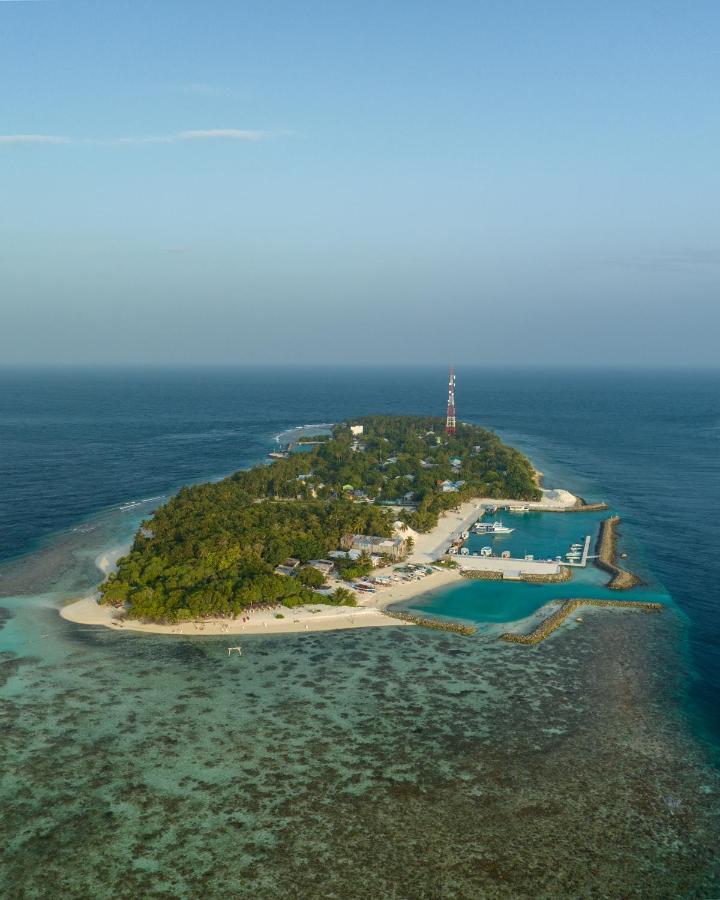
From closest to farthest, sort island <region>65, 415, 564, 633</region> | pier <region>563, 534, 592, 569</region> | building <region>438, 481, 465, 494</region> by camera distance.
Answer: island <region>65, 415, 564, 633</region> < pier <region>563, 534, 592, 569</region> < building <region>438, 481, 465, 494</region>

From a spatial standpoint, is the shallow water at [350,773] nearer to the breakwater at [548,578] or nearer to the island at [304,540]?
the island at [304,540]

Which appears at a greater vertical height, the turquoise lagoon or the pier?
the pier

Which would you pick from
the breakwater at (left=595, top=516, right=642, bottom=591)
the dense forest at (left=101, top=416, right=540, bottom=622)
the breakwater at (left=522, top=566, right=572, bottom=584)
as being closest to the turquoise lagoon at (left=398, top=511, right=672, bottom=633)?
the breakwater at (left=522, top=566, right=572, bottom=584)

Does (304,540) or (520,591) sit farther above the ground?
(304,540)

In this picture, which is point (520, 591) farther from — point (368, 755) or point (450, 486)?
point (450, 486)

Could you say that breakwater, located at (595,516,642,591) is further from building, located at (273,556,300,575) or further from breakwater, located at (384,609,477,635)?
building, located at (273,556,300,575)

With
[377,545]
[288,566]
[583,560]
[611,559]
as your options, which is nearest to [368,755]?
[288,566]
